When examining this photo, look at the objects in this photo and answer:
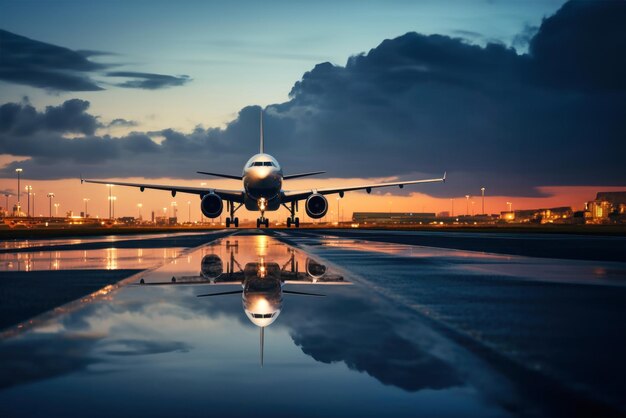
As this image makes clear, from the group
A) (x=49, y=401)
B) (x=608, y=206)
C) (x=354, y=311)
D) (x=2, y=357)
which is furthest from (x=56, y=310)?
(x=608, y=206)

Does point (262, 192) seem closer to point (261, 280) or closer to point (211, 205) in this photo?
point (211, 205)

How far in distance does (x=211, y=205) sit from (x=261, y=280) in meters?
35.8

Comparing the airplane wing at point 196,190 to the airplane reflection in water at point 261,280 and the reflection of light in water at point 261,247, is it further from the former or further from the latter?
the airplane reflection in water at point 261,280

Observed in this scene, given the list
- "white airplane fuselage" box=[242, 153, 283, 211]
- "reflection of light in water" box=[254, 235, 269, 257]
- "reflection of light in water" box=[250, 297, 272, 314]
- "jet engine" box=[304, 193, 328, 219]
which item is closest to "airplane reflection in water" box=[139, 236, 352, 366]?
"reflection of light in water" box=[250, 297, 272, 314]

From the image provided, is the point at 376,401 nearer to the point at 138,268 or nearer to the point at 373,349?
the point at 373,349

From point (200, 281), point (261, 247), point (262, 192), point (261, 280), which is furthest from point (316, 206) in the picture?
point (261, 280)

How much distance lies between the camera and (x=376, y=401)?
17.1 ft

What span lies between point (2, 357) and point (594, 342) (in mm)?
6566

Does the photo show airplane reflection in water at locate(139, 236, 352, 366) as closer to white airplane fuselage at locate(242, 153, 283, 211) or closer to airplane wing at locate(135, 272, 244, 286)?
airplane wing at locate(135, 272, 244, 286)

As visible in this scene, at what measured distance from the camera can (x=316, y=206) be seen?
175ft

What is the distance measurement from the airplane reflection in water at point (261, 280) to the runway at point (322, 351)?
0.19 m

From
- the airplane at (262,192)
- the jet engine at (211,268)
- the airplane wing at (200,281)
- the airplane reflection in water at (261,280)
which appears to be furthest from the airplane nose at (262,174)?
the airplane wing at (200,281)

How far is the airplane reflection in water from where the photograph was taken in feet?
33.5

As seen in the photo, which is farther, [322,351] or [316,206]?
[316,206]
